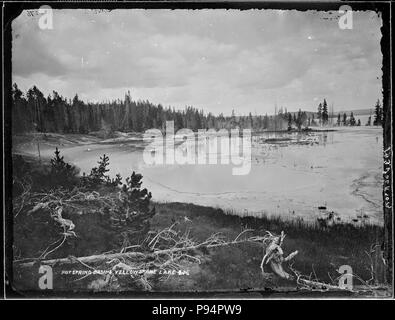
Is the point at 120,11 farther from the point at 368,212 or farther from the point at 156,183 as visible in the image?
the point at 368,212

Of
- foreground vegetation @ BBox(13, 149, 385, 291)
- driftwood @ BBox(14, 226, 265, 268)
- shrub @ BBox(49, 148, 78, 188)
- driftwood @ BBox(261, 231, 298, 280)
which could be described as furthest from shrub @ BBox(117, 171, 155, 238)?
driftwood @ BBox(261, 231, 298, 280)

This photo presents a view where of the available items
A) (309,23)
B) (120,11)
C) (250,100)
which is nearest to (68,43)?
(120,11)

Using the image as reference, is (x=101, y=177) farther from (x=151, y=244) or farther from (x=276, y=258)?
(x=276, y=258)

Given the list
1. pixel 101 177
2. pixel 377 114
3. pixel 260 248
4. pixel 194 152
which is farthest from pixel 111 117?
pixel 377 114

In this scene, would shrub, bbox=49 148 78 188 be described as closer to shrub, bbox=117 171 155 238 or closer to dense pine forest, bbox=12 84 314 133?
dense pine forest, bbox=12 84 314 133

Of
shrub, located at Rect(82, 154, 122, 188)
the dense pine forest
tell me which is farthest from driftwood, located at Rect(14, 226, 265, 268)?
the dense pine forest

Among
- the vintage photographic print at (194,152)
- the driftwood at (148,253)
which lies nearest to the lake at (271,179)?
the vintage photographic print at (194,152)

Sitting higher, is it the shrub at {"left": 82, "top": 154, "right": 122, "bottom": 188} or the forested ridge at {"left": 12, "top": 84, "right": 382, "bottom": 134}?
the forested ridge at {"left": 12, "top": 84, "right": 382, "bottom": 134}

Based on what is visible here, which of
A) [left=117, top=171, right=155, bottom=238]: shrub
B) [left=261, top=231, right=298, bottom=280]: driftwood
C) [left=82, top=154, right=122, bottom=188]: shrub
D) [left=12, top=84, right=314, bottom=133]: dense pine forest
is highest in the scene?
[left=12, top=84, right=314, bottom=133]: dense pine forest
